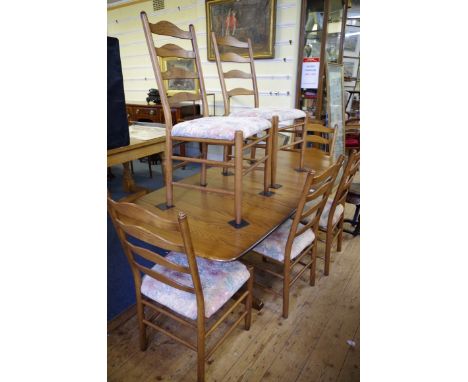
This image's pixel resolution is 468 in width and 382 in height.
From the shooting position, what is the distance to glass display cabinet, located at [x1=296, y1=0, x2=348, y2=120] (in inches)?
132

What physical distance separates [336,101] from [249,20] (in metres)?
1.47

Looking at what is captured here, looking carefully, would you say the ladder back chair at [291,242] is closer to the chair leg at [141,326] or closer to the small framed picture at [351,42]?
the chair leg at [141,326]

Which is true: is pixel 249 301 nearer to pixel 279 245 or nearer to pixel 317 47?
pixel 279 245

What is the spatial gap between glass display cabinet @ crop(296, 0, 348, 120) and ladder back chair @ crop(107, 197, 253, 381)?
2.76 meters

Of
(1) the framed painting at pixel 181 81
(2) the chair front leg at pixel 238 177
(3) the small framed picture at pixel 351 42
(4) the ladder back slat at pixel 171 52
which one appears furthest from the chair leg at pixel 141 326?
(3) the small framed picture at pixel 351 42

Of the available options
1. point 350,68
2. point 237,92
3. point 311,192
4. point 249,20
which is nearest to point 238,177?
point 311,192

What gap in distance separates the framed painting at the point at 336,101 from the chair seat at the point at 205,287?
2.34 metres

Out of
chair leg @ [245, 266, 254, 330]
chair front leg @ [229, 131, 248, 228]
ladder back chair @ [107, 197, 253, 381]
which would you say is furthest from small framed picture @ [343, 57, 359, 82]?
ladder back chair @ [107, 197, 253, 381]

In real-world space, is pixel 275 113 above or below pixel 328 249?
above

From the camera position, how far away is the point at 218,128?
4.53 ft

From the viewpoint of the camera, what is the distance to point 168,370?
1378 mm
